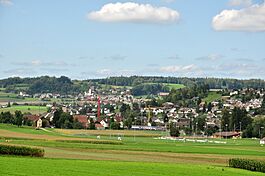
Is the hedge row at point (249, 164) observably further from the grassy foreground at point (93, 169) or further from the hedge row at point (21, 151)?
the hedge row at point (21, 151)

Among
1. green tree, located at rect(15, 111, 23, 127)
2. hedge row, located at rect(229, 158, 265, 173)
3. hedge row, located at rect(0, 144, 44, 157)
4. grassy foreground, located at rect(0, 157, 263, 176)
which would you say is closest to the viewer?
grassy foreground, located at rect(0, 157, 263, 176)

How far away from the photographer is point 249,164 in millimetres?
60375

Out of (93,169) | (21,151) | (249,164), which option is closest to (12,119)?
(21,151)

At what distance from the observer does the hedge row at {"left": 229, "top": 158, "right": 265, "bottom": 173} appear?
58916 millimetres

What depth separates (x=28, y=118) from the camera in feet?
653

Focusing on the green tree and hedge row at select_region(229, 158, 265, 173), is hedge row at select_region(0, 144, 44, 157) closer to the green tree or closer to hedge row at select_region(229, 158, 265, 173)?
hedge row at select_region(229, 158, 265, 173)

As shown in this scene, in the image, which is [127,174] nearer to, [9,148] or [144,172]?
[144,172]

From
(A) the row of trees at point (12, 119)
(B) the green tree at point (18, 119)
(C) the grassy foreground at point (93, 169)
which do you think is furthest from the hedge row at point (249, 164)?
(A) the row of trees at point (12, 119)

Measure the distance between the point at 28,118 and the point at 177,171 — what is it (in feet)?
506

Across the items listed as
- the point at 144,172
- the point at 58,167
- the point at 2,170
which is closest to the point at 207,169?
the point at 144,172

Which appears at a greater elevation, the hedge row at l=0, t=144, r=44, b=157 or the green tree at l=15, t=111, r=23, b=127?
the green tree at l=15, t=111, r=23, b=127

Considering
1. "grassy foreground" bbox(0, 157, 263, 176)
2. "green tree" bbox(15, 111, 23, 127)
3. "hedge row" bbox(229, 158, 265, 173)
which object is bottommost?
"hedge row" bbox(229, 158, 265, 173)

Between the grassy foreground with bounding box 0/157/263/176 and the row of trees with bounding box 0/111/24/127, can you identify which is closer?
the grassy foreground with bounding box 0/157/263/176

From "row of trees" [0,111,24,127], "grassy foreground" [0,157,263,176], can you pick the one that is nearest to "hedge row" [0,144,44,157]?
"grassy foreground" [0,157,263,176]
